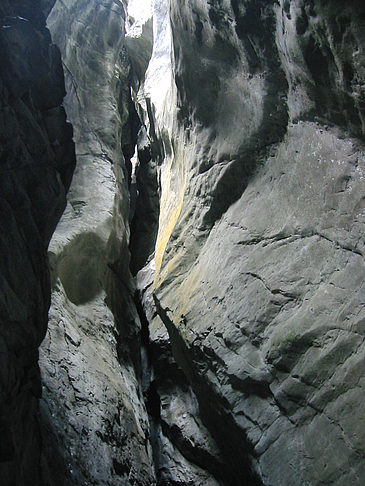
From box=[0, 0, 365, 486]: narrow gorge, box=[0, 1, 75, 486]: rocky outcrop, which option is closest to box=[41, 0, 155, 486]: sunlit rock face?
box=[0, 0, 365, 486]: narrow gorge

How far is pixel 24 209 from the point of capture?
2.38 metres

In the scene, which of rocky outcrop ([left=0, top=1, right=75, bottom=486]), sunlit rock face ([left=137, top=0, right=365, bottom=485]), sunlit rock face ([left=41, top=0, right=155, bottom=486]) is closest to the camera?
rocky outcrop ([left=0, top=1, right=75, bottom=486])

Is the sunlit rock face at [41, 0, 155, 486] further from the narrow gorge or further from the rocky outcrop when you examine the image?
the rocky outcrop

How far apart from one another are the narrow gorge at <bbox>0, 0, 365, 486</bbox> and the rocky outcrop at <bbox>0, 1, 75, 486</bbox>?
1 cm

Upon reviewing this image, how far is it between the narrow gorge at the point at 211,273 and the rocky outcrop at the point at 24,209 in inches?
0.5

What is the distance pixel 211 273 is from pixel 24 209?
2.47 meters

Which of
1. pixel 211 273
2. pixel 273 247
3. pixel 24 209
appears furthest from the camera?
pixel 211 273

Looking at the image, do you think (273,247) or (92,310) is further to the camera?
(92,310)

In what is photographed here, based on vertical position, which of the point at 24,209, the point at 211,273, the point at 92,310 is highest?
the point at 92,310

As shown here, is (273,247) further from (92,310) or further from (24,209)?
(92,310)

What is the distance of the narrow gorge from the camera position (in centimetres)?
249

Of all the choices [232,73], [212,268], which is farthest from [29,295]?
[232,73]

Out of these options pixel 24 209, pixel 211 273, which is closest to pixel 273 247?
pixel 211 273

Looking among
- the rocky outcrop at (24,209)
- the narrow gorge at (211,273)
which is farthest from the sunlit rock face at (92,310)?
the rocky outcrop at (24,209)
